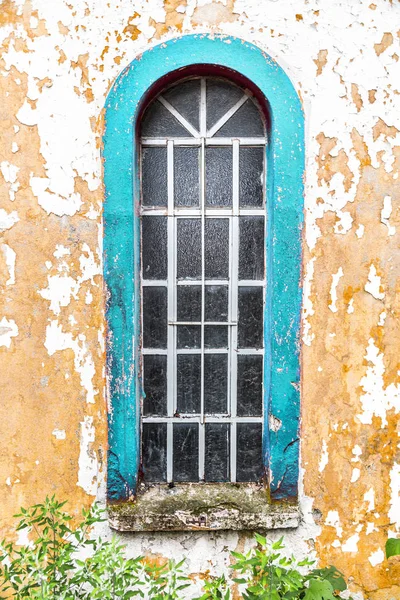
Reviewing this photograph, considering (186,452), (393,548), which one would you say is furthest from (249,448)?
(393,548)

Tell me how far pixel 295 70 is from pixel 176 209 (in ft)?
3.12

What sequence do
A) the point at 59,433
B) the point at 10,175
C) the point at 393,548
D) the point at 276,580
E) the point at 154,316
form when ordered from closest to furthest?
the point at 276,580 → the point at 393,548 → the point at 10,175 → the point at 59,433 → the point at 154,316

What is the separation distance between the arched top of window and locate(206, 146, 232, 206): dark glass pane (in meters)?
0.10

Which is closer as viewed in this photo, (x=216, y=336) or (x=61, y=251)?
(x=61, y=251)

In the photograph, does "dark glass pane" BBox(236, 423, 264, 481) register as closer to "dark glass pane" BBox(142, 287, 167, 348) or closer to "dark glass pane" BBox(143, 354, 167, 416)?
"dark glass pane" BBox(143, 354, 167, 416)

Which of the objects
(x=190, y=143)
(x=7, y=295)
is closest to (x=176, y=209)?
(x=190, y=143)

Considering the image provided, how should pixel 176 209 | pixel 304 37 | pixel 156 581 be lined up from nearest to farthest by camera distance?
pixel 156 581, pixel 304 37, pixel 176 209

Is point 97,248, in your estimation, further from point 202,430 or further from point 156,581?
point 156,581

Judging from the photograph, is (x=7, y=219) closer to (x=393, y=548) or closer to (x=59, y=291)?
(x=59, y=291)

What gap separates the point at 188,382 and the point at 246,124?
1466mm

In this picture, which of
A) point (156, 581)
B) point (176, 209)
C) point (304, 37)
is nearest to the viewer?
point (156, 581)

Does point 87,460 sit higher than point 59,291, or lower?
lower

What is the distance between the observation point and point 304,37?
2773 mm

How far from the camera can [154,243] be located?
297 centimetres
